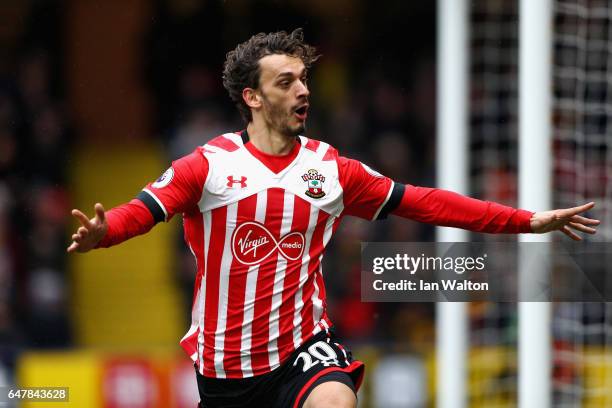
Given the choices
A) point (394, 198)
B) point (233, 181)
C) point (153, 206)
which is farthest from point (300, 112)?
point (153, 206)

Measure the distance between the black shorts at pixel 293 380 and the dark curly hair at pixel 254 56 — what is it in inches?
42.4

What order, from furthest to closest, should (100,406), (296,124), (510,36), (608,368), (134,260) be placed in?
1. (134,260)
2. (510,36)
3. (100,406)
4. (608,368)
5. (296,124)

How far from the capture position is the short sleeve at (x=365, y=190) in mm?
5141

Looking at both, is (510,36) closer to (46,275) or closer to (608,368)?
(608,368)

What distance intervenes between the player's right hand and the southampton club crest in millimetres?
935

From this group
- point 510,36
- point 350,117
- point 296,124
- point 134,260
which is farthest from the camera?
point 134,260

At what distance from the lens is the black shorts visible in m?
4.89

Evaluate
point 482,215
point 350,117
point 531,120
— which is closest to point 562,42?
point 531,120

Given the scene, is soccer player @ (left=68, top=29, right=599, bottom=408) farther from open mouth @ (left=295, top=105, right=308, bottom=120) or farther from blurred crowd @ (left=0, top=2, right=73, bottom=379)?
blurred crowd @ (left=0, top=2, right=73, bottom=379)

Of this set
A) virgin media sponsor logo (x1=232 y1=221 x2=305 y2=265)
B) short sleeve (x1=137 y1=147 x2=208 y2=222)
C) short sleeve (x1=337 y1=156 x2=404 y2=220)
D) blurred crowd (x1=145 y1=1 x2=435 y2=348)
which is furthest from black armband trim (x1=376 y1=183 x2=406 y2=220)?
blurred crowd (x1=145 y1=1 x2=435 y2=348)

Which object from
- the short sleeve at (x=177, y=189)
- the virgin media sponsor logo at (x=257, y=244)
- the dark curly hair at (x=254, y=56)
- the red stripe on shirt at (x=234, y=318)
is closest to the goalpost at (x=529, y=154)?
the dark curly hair at (x=254, y=56)

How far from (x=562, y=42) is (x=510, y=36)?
3.89 feet

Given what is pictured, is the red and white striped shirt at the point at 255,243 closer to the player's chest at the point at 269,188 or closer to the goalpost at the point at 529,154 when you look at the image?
the player's chest at the point at 269,188

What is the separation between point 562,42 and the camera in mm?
9180
